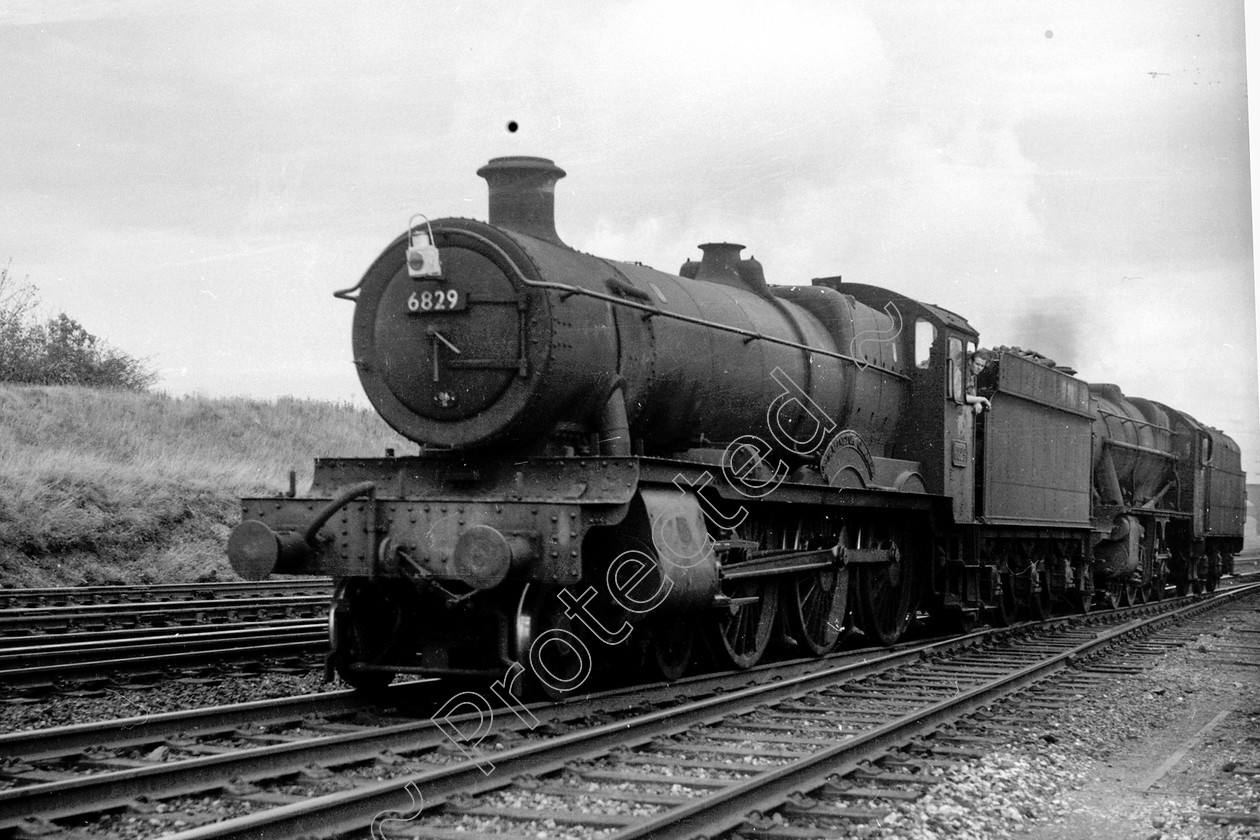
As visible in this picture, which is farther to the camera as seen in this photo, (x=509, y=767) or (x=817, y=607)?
(x=817, y=607)

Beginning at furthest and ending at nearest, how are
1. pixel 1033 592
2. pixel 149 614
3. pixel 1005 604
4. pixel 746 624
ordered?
pixel 1033 592 → pixel 1005 604 → pixel 149 614 → pixel 746 624

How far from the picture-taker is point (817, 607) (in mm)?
10789

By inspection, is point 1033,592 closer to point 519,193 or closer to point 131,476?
point 519,193

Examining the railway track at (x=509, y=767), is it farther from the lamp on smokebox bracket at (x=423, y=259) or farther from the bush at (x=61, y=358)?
the bush at (x=61, y=358)

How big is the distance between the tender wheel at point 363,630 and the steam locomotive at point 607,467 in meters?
0.02

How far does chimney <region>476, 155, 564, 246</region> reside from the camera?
8.31 metres

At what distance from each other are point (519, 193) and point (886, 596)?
6.05m

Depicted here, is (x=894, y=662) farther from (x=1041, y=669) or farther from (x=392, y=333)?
(x=392, y=333)

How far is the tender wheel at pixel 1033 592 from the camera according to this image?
15.2 m

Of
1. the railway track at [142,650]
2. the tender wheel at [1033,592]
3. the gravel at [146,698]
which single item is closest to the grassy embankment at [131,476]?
the railway track at [142,650]

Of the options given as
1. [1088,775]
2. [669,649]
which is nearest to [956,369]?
[669,649]

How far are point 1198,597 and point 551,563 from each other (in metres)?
18.8

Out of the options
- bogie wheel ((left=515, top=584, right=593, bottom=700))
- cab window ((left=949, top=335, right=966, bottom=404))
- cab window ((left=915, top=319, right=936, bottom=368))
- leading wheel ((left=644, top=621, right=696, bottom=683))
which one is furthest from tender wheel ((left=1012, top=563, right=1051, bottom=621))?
bogie wheel ((left=515, top=584, right=593, bottom=700))

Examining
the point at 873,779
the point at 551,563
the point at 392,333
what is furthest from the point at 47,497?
the point at 873,779
